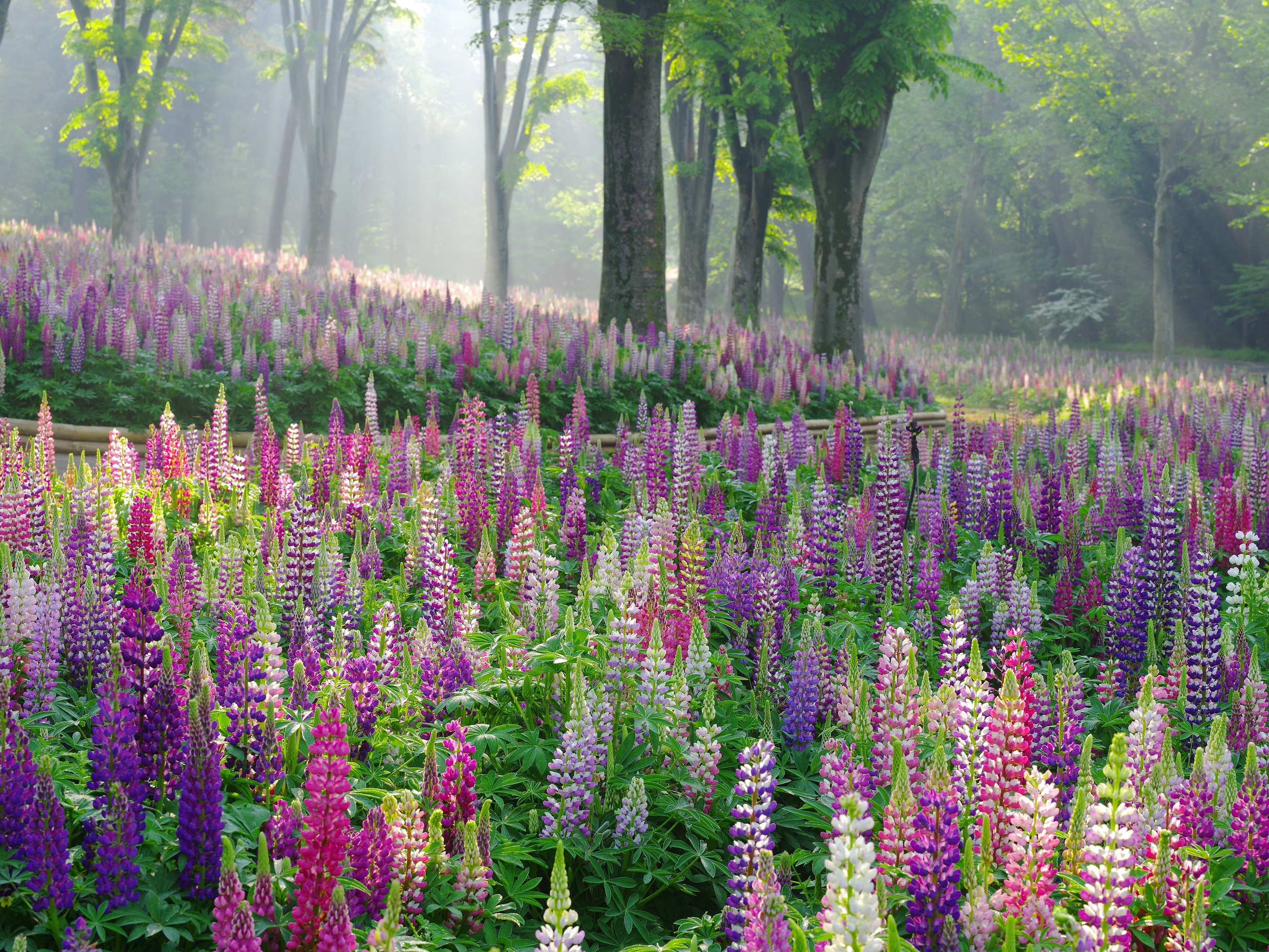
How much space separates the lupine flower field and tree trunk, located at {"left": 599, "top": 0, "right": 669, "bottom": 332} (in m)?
6.18

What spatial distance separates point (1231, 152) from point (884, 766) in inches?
1615

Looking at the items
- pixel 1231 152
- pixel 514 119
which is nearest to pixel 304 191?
pixel 514 119

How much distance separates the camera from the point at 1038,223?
5338 centimetres

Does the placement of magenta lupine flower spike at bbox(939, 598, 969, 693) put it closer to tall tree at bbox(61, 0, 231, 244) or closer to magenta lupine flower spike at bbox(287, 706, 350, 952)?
magenta lupine flower spike at bbox(287, 706, 350, 952)

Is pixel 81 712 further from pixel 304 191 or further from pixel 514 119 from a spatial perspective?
pixel 304 191

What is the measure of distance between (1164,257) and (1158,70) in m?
5.59

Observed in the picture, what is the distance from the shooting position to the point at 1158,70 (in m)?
29.5

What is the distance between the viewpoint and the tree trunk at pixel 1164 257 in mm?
29625

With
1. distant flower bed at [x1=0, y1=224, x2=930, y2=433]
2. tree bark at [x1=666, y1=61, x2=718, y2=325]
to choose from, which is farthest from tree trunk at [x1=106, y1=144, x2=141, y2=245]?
tree bark at [x1=666, y1=61, x2=718, y2=325]

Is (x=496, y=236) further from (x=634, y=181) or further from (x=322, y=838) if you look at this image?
(x=322, y=838)

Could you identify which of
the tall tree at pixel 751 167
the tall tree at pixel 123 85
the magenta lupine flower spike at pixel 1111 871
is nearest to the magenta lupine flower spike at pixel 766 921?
the magenta lupine flower spike at pixel 1111 871

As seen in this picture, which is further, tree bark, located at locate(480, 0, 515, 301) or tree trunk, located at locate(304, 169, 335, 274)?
tree trunk, located at locate(304, 169, 335, 274)

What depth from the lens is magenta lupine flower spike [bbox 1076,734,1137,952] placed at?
7.61 feet

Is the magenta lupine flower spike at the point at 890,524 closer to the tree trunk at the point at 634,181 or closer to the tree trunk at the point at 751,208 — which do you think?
the tree trunk at the point at 634,181
